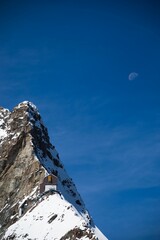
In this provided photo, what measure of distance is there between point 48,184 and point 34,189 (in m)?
6.94

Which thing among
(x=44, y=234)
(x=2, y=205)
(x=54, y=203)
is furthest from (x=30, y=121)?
(x=44, y=234)

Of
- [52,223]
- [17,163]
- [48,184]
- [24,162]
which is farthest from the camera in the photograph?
[17,163]

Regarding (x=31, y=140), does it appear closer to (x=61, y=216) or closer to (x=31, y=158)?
(x=31, y=158)

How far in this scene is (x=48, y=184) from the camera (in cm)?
9094

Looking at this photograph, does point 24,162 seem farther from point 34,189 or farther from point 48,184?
point 48,184

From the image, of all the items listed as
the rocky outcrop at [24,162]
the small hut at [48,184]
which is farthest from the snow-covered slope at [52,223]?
the rocky outcrop at [24,162]

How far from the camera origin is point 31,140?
112m

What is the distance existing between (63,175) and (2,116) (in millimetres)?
37209

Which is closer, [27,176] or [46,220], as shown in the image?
[46,220]

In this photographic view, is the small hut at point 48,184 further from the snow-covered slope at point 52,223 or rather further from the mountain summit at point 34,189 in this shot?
the snow-covered slope at point 52,223

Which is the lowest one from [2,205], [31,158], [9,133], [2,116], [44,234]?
[44,234]

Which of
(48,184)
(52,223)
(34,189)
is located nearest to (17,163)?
(34,189)

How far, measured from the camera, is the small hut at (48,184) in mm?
90506

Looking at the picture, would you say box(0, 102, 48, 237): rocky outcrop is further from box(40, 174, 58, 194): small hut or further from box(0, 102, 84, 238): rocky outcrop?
box(40, 174, 58, 194): small hut
